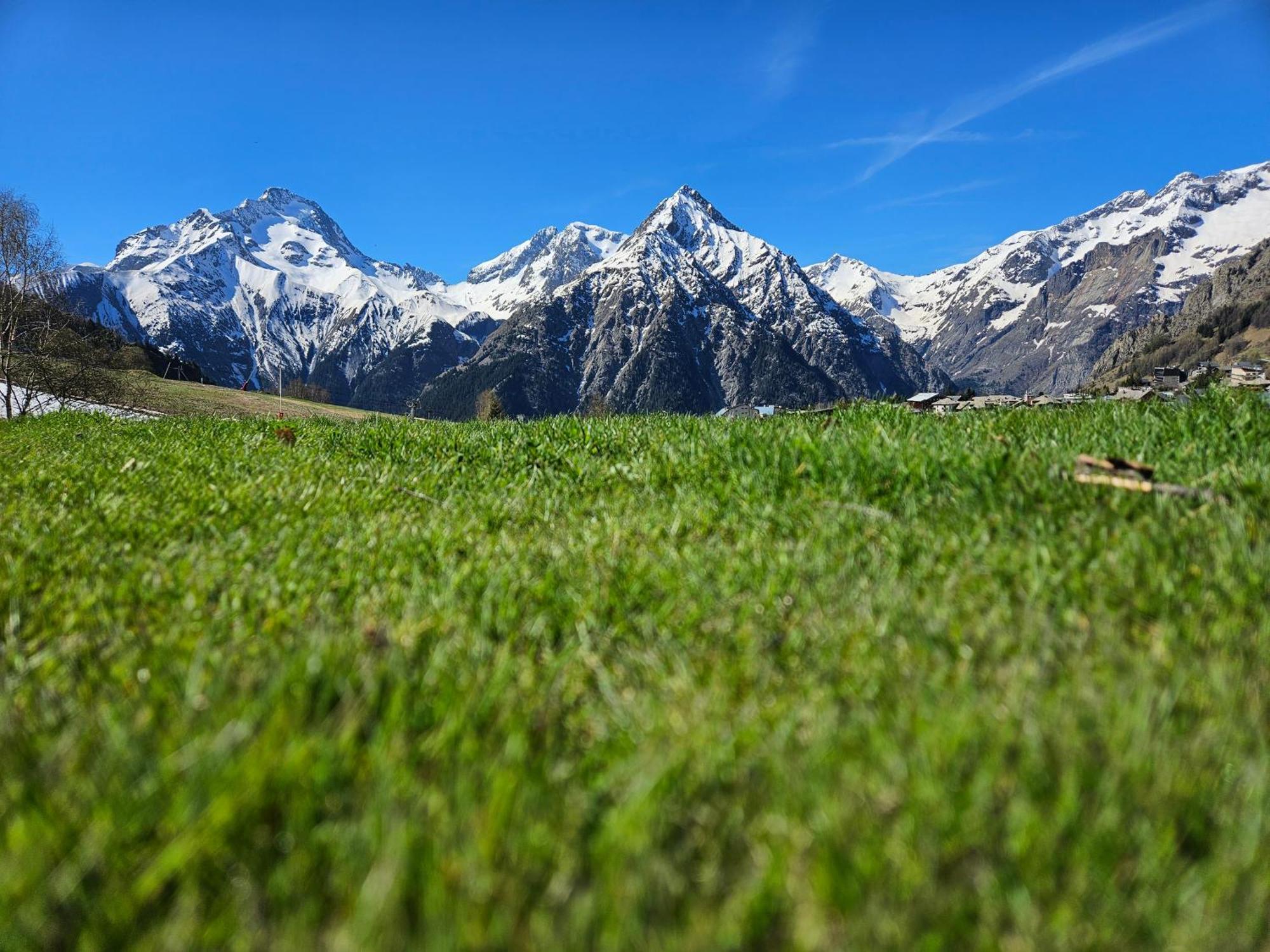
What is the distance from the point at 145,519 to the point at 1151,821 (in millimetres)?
6598

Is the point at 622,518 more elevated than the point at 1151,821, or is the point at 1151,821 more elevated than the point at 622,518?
the point at 622,518

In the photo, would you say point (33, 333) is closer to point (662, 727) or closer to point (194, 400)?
point (194, 400)

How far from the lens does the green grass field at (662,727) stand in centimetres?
150

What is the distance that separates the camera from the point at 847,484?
571 centimetres

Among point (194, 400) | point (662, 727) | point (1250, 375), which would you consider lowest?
point (662, 727)

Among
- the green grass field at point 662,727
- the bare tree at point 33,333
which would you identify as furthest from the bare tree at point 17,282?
the green grass field at point 662,727

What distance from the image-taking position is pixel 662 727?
231cm

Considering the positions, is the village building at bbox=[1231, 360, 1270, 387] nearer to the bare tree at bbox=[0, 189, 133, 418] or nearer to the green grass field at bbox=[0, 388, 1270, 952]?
A: the green grass field at bbox=[0, 388, 1270, 952]

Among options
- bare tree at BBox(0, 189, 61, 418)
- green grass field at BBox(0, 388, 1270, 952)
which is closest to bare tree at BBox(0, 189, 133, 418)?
bare tree at BBox(0, 189, 61, 418)

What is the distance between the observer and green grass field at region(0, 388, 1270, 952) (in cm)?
150

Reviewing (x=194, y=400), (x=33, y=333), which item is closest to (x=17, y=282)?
(x=33, y=333)

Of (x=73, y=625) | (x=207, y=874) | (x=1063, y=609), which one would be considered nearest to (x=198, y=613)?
(x=73, y=625)

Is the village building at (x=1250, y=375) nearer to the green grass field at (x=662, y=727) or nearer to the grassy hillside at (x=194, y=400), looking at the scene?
the green grass field at (x=662, y=727)

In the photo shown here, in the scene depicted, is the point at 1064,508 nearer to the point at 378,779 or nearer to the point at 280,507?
the point at 378,779
